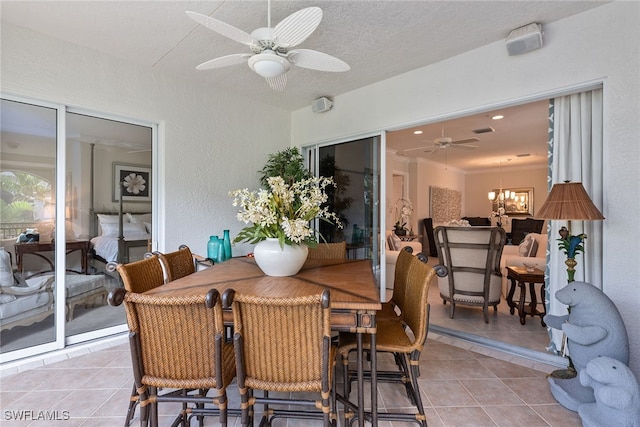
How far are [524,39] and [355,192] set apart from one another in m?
2.26

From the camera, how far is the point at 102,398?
2055 millimetres

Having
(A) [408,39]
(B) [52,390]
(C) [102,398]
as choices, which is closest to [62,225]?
→ (B) [52,390]

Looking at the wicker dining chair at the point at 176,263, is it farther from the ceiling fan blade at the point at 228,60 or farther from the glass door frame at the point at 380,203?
the glass door frame at the point at 380,203

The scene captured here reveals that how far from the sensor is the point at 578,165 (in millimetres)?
2451

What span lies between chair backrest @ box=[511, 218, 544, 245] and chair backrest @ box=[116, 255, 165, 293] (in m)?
8.08

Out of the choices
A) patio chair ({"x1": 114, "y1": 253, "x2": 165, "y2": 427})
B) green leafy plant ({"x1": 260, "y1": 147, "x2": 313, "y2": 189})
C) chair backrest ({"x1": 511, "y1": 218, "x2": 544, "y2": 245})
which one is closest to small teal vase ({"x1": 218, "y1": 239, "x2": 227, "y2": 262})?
green leafy plant ({"x1": 260, "y1": 147, "x2": 313, "y2": 189})

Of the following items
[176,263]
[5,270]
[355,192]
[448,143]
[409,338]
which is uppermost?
[448,143]

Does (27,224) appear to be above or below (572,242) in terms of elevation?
above

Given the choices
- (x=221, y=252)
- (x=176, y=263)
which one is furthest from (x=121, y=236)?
(x=176, y=263)

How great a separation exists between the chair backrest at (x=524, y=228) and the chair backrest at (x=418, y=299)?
699cm

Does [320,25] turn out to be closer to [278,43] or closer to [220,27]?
[278,43]

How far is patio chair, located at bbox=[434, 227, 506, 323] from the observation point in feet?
11.3

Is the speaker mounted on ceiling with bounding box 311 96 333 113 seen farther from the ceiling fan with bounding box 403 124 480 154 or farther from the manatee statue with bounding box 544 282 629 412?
the manatee statue with bounding box 544 282 629 412

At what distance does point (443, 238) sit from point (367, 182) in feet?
3.71
